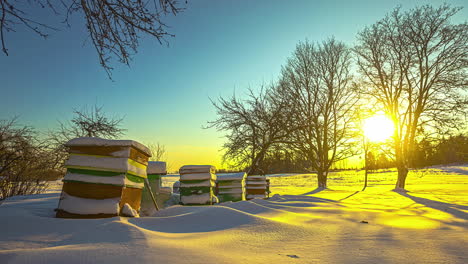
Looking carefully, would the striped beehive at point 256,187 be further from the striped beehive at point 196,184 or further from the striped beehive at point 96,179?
the striped beehive at point 96,179

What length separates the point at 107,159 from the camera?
12.1 feet

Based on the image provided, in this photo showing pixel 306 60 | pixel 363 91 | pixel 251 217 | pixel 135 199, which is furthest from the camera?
pixel 306 60

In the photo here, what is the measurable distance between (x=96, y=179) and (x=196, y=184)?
12.9 feet

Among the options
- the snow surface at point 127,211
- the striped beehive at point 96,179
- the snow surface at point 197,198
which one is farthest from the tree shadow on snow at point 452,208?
the striped beehive at point 96,179

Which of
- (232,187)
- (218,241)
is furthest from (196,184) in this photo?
(218,241)

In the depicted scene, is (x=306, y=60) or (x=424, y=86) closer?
(x=424, y=86)

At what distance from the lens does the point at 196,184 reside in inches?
288

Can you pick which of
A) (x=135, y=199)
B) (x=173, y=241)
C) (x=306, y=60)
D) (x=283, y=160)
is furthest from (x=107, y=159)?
(x=306, y=60)

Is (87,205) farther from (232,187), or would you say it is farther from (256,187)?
(256,187)

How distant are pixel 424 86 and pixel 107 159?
16938 millimetres

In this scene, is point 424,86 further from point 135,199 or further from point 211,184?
point 135,199

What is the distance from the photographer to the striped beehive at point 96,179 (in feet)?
11.4

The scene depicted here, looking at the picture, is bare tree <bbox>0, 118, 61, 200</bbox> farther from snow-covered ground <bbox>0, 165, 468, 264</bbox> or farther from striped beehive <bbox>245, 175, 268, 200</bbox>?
striped beehive <bbox>245, 175, 268, 200</bbox>

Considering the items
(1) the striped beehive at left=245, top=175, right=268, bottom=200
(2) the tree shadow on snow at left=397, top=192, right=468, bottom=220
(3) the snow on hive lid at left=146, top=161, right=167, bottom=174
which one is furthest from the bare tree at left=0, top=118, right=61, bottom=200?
(2) the tree shadow on snow at left=397, top=192, right=468, bottom=220
